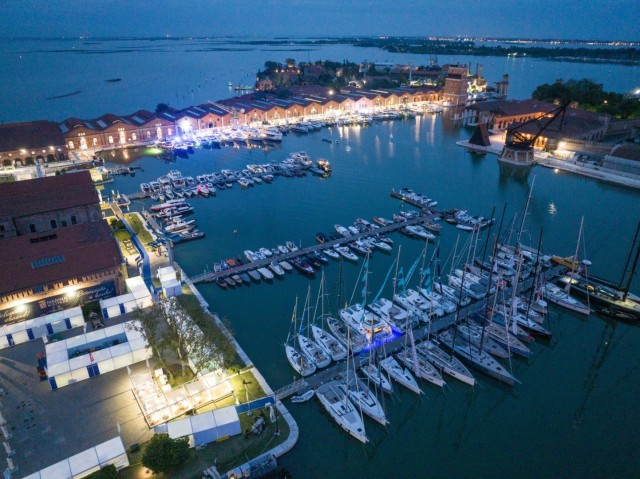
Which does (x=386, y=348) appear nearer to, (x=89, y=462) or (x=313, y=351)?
(x=313, y=351)

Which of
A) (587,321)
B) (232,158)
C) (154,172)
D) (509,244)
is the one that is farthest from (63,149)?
(587,321)

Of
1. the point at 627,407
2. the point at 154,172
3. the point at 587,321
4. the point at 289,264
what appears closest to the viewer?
the point at 627,407

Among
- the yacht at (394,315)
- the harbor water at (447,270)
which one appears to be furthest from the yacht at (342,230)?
the yacht at (394,315)

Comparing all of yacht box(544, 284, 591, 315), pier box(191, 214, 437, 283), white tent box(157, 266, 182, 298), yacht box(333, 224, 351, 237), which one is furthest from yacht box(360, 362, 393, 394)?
yacht box(333, 224, 351, 237)

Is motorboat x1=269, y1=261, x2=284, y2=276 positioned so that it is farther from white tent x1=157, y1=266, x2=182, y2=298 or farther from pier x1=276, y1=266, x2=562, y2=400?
pier x1=276, y1=266, x2=562, y2=400

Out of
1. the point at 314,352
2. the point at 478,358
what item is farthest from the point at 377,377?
the point at 478,358

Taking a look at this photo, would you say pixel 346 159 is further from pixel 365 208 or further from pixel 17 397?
pixel 17 397
